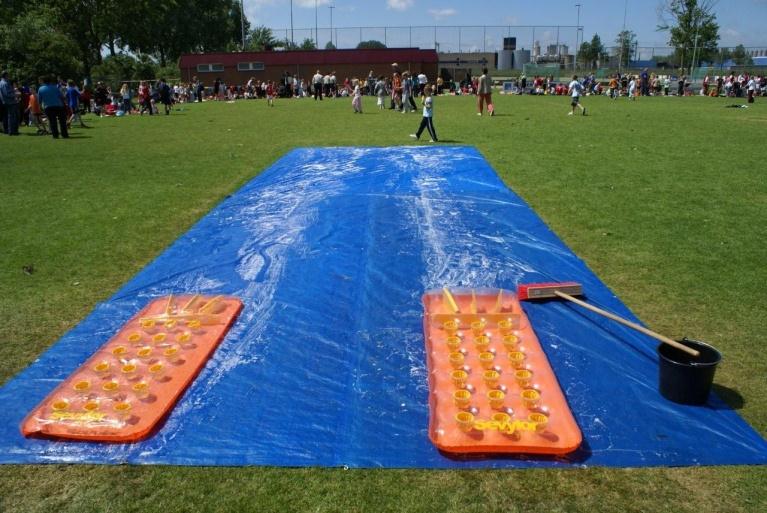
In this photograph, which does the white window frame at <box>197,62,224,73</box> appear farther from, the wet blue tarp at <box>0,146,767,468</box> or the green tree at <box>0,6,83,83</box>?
the wet blue tarp at <box>0,146,767,468</box>

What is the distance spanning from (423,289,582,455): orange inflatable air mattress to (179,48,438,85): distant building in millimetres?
43707

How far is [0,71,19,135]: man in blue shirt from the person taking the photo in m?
18.7

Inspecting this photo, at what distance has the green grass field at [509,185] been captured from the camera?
11.0 ft

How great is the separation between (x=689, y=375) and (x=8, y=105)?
21893 mm

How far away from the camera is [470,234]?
774 cm

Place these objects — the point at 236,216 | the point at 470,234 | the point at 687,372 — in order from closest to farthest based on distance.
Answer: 1. the point at 687,372
2. the point at 470,234
3. the point at 236,216

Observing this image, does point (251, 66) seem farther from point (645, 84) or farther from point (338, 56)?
point (645, 84)

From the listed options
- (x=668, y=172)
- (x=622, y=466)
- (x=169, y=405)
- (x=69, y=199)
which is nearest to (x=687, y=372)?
(x=622, y=466)

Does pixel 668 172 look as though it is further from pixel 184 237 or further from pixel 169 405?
pixel 169 405

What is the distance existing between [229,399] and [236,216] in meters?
5.00

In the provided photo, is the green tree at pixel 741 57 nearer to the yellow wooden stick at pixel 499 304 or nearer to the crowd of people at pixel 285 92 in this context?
the crowd of people at pixel 285 92

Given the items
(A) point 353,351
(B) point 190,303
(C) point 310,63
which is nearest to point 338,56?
(C) point 310,63

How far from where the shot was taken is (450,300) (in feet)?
18.3

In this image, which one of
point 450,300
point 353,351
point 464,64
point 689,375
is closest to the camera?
point 689,375
